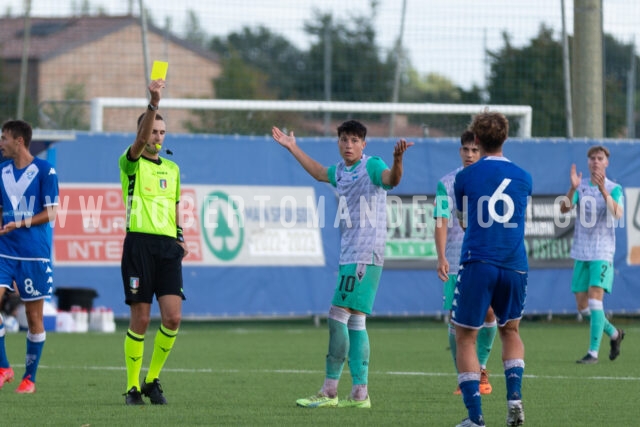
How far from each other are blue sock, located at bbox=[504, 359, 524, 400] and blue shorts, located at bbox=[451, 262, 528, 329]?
0.37 metres

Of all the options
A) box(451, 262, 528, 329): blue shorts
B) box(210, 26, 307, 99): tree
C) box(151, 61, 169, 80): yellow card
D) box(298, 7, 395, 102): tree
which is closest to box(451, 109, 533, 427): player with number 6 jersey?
box(451, 262, 528, 329): blue shorts

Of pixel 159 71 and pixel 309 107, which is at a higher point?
pixel 309 107

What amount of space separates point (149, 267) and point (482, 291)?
2.88m

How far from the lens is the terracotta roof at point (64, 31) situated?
22.9m

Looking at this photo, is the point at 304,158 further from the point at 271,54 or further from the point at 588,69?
the point at 271,54

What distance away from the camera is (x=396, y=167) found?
8.96 meters

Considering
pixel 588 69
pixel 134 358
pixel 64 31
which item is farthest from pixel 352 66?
pixel 134 358

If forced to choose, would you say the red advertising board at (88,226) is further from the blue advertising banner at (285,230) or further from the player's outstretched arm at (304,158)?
the player's outstretched arm at (304,158)

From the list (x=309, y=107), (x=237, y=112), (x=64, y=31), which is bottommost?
(x=309, y=107)

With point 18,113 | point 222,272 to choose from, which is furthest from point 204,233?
point 18,113

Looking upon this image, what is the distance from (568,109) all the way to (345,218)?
11.8 meters

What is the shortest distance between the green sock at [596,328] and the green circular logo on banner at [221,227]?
6.37 meters

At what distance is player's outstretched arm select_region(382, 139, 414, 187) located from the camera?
8.68 m

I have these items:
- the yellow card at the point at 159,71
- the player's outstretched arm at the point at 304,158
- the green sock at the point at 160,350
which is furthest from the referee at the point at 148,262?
the player's outstretched arm at the point at 304,158
